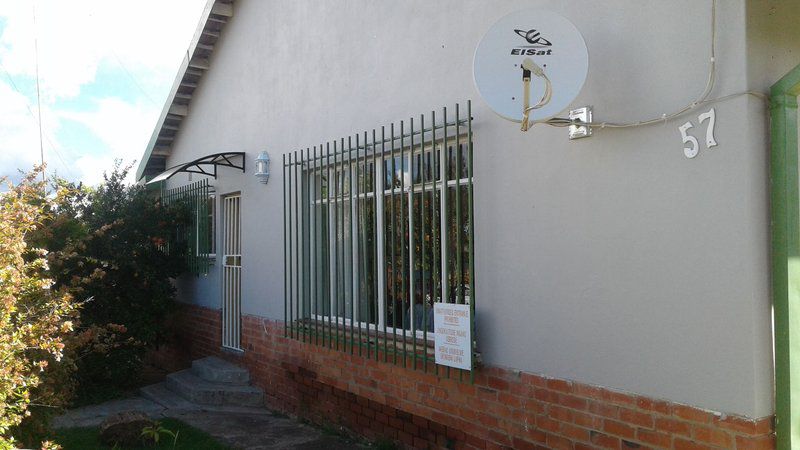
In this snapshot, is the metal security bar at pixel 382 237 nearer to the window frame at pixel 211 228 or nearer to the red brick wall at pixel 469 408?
the red brick wall at pixel 469 408

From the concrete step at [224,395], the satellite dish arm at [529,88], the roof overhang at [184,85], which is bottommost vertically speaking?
the concrete step at [224,395]

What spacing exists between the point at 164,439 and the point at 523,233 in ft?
15.0

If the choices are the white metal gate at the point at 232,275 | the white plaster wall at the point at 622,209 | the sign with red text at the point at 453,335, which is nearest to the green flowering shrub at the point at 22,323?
the sign with red text at the point at 453,335

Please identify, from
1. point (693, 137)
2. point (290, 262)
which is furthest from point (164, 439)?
point (693, 137)

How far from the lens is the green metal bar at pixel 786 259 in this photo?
340 centimetres

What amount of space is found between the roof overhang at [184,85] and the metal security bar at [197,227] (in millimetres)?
1330

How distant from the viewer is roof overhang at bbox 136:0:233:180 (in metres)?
9.76

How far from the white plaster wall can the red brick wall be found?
4.4 inches

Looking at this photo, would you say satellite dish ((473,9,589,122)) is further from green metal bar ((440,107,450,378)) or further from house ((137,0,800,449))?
green metal bar ((440,107,450,378))

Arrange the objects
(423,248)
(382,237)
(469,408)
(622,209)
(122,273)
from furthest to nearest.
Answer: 1. (122,273)
2. (382,237)
3. (423,248)
4. (469,408)
5. (622,209)

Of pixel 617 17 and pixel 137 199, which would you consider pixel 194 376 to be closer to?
pixel 137 199

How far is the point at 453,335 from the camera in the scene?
521 cm

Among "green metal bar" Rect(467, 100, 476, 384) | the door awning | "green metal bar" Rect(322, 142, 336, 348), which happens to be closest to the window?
the door awning

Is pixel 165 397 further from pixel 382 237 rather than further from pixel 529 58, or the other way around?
pixel 529 58
